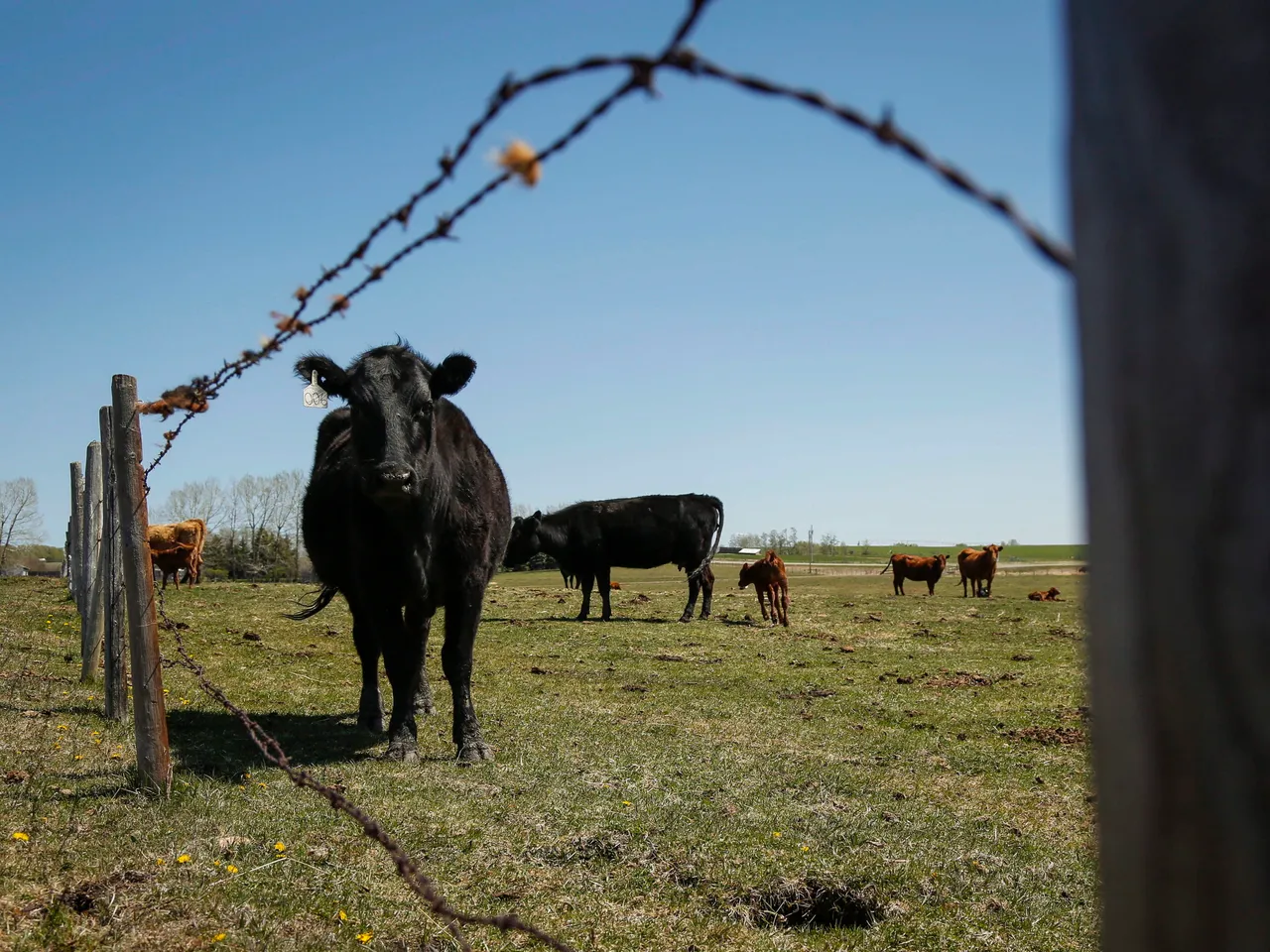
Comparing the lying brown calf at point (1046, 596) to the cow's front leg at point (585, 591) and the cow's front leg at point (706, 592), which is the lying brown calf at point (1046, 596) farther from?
the cow's front leg at point (585, 591)

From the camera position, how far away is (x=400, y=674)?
278 inches

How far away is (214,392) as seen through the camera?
4.79m

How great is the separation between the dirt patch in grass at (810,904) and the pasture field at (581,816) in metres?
0.01

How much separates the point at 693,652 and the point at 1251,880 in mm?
14543

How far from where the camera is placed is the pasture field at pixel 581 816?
3889 millimetres

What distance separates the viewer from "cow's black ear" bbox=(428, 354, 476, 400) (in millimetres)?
6984

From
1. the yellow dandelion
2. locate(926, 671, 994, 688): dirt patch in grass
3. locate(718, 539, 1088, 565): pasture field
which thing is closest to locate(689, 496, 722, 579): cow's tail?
locate(926, 671, 994, 688): dirt patch in grass

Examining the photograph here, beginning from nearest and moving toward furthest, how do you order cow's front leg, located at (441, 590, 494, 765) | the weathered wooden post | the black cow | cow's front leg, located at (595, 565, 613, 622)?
the black cow → cow's front leg, located at (441, 590, 494, 765) → the weathered wooden post → cow's front leg, located at (595, 565, 613, 622)

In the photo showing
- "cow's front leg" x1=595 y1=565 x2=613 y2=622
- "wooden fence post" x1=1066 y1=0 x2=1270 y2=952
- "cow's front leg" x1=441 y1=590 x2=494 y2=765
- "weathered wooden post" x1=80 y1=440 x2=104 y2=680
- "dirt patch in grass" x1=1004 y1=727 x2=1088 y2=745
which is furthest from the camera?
"cow's front leg" x1=595 y1=565 x2=613 y2=622

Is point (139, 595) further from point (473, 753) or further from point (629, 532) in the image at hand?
point (629, 532)

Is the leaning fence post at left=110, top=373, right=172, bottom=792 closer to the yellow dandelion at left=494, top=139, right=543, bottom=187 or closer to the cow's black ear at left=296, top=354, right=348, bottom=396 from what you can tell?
the cow's black ear at left=296, top=354, right=348, bottom=396

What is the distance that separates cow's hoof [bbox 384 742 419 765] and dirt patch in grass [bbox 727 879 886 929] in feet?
10.4

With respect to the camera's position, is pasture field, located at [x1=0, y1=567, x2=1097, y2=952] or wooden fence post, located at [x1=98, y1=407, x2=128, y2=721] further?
wooden fence post, located at [x1=98, y1=407, x2=128, y2=721]

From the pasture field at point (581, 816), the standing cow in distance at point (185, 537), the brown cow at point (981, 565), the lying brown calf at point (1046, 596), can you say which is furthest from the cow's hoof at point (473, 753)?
the brown cow at point (981, 565)
